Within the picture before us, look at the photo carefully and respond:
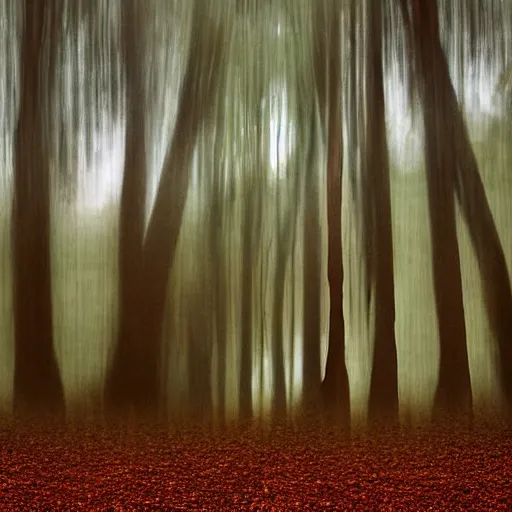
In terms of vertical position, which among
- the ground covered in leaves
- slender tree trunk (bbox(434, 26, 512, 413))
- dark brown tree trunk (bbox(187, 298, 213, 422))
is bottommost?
the ground covered in leaves

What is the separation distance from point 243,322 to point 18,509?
392mm

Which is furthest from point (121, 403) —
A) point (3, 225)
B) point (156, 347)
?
point (3, 225)

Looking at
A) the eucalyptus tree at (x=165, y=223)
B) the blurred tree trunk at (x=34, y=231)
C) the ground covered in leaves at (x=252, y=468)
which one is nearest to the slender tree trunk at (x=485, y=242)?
the ground covered in leaves at (x=252, y=468)

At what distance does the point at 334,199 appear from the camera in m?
0.79

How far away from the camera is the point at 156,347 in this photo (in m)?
0.78

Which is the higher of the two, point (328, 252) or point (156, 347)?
point (328, 252)

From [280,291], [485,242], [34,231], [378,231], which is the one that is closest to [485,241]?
[485,242]

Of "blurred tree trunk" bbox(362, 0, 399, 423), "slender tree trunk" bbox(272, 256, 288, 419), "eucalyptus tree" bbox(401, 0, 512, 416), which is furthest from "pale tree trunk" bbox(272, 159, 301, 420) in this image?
"eucalyptus tree" bbox(401, 0, 512, 416)

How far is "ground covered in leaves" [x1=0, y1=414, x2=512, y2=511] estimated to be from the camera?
0.76m

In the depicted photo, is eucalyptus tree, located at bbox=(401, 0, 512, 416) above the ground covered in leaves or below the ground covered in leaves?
above

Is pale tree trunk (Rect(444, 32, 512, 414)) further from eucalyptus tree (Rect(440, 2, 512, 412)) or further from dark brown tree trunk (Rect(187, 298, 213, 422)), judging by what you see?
dark brown tree trunk (Rect(187, 298, 213, 422))

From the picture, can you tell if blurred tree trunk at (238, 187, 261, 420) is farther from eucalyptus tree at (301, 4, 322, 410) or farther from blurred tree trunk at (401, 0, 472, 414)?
blurred tree trunk at (401, 0, 472, 414)

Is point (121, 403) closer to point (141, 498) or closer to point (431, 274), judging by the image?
point (141, 498)

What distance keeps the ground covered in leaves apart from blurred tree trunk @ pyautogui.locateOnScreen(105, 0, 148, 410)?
7cm
